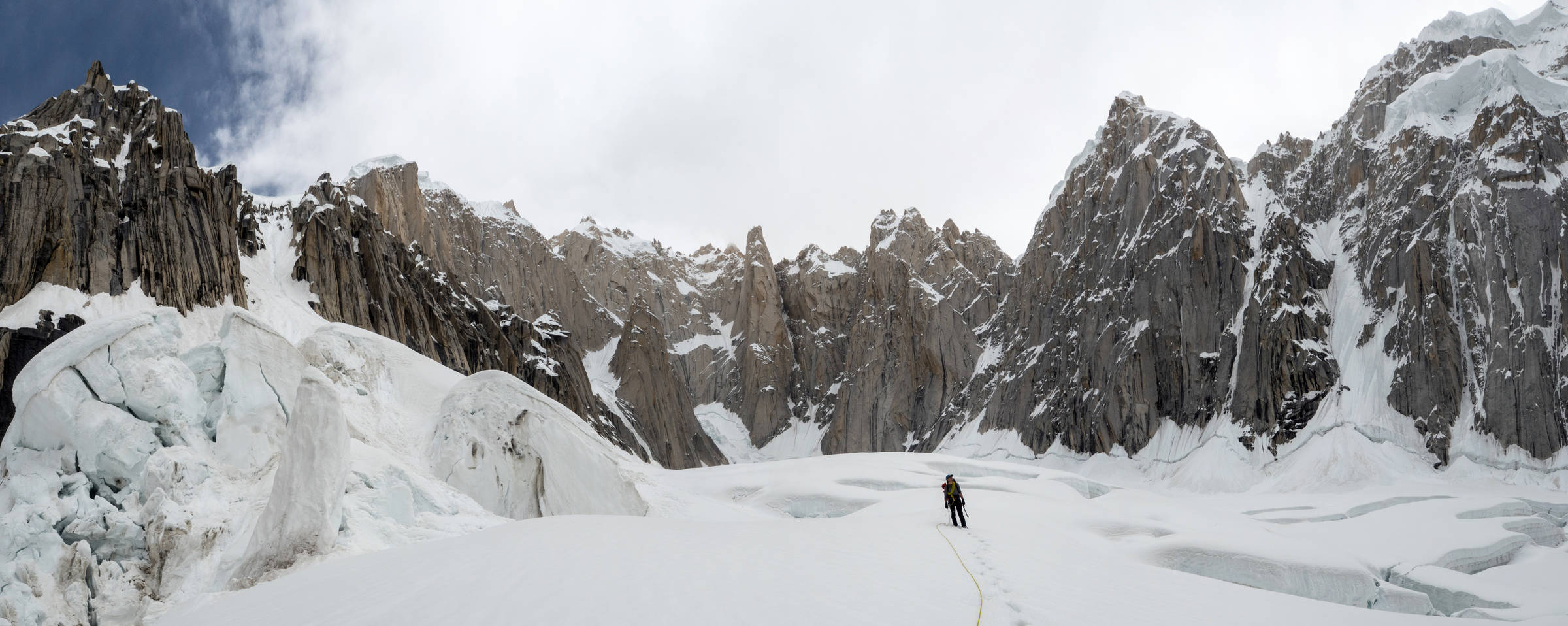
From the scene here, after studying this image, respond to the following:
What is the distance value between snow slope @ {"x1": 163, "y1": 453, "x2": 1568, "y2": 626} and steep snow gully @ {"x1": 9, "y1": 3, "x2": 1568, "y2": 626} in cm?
9

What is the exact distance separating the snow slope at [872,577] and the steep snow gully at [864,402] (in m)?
0.09

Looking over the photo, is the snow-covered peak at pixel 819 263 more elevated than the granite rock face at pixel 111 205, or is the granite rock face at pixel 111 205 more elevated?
the snow-covered peak at pixel 819 263

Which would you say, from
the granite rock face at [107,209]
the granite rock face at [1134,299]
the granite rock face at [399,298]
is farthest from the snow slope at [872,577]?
the granite rock face at [1134,299]

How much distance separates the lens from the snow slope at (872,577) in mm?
8080

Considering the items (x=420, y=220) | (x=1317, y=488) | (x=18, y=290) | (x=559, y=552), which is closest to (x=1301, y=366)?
(x=1317, y=488)

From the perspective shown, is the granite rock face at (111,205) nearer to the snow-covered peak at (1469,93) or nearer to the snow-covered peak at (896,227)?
the snow-covered peak at (1469,93)

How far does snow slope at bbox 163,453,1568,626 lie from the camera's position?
8.08 metres

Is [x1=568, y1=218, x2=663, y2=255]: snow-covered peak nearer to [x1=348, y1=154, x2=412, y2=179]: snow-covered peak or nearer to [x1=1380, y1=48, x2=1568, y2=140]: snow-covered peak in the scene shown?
[x1=348, y1=154, x2=412, y2=179]: snow-covered peak

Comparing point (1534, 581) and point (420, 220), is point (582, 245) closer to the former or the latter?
point (420, 220)

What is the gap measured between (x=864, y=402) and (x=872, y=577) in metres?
122

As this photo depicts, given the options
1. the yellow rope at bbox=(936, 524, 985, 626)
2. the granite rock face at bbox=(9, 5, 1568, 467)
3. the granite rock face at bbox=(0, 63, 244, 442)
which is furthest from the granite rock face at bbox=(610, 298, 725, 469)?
the yellow rope at bbox=(936, 524, 985, 626)

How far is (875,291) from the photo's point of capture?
144250mm

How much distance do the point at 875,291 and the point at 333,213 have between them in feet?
327

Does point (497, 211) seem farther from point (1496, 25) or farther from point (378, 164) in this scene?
point (1496, 25)
